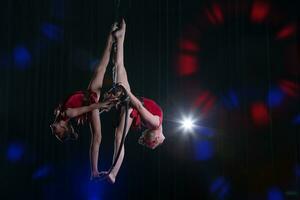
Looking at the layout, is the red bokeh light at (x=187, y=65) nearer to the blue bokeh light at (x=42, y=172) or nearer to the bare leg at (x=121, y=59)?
the bare leg at (x=121, y=59)

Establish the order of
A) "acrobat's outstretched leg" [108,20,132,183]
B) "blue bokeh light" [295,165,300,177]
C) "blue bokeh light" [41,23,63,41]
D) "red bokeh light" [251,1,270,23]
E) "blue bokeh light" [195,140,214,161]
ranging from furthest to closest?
1. "blue bokeh light" [41,23,63,41]
2. "red bokeh light" [251,1,270,23]
3. "acrobat's outstretched leg" [108,20,132,183]
4. "blue bokeh light" [195,140,214,161]
5. "blue bokeh light" [295,165,300,177]

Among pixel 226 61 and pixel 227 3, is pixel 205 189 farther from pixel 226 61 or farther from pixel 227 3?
pixel 227 3

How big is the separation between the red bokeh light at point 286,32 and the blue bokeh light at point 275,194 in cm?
178

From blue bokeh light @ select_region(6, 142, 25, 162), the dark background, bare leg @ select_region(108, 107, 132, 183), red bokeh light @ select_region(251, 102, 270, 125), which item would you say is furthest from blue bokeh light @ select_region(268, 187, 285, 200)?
blue bokeh light @ select_region(6, 142, 25, 162)

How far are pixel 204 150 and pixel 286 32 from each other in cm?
170

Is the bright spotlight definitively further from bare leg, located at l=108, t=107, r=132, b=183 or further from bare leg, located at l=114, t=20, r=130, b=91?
bare leg, located at l=114, t=20, r=130, b=91

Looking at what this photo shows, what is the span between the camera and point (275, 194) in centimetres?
557

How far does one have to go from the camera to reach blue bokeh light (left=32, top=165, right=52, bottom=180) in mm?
5922

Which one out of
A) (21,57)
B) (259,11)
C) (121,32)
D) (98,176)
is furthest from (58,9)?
(259,11)

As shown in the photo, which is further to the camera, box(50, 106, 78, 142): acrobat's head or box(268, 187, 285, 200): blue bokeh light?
box(50, 106, 78, 142): acrobat's head

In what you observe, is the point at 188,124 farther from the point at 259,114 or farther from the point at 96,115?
the point at 96,115

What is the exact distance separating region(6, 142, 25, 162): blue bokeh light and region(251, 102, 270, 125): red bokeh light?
9.24ft

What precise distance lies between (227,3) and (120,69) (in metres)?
1.53

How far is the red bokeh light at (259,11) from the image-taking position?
589 cm
